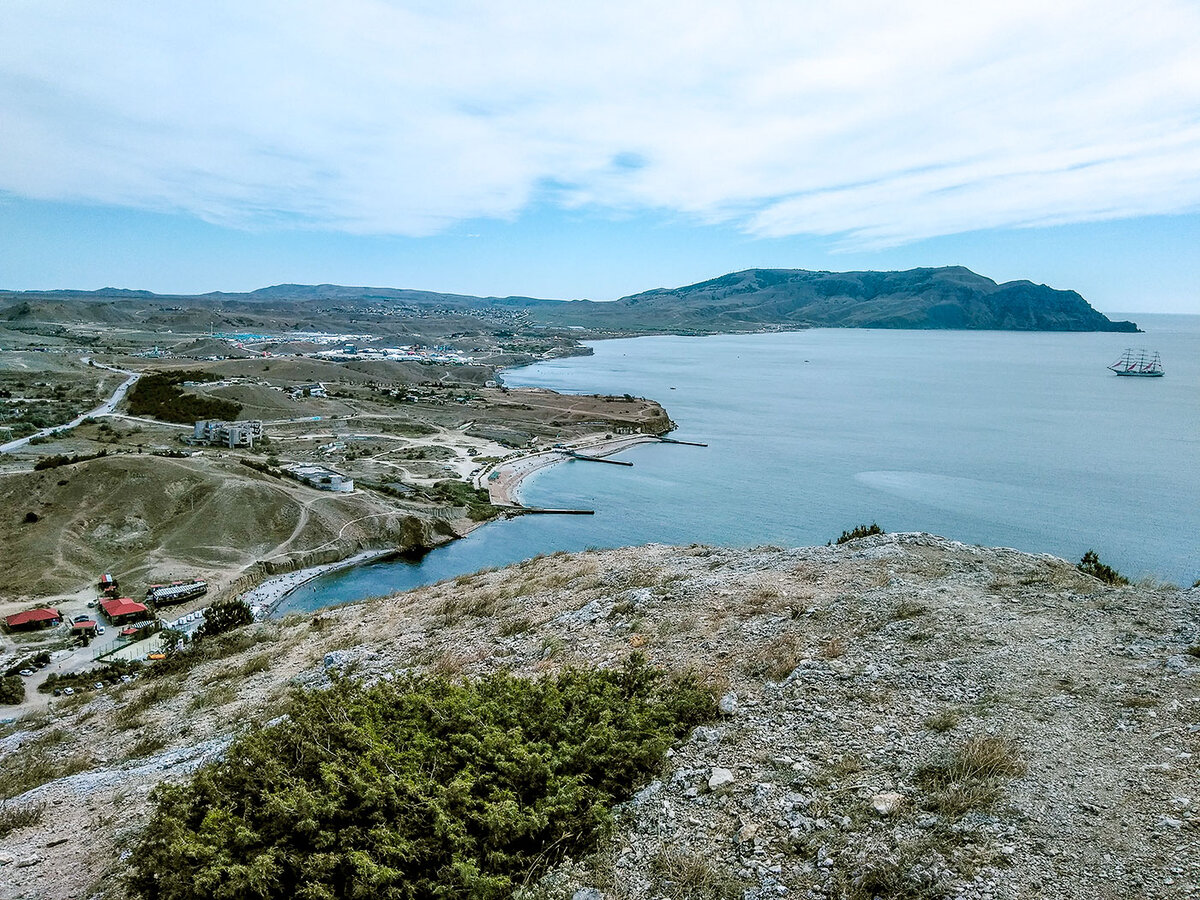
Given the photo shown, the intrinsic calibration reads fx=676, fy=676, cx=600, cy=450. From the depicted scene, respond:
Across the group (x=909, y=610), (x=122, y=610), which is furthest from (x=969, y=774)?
(x=122, y=610)

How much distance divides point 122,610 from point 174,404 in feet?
159

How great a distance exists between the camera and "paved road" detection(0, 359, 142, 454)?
171 feet

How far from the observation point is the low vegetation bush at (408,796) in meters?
5.52

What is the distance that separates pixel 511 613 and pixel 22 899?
893 cm

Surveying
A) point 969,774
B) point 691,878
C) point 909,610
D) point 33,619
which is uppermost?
point 969,774

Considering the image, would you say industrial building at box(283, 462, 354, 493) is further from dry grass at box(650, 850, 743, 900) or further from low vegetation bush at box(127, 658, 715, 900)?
dry grass at box(650, 850, 743, 900)

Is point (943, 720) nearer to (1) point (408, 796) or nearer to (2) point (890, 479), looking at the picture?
(1) point (408, 796)

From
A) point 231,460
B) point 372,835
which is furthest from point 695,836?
point 231,460

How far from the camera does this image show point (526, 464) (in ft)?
213

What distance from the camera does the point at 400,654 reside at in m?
13.2

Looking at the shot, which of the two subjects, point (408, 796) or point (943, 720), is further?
point (943, 720)

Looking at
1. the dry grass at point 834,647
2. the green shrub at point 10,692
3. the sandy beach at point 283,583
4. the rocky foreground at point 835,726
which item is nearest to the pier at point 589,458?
the sandy beach at point 283,583

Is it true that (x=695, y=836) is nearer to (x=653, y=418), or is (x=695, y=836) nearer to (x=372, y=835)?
(x=372, y=835)

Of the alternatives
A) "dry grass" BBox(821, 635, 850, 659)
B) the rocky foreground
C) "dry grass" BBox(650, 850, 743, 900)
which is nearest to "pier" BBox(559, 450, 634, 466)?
the rocky foreground
